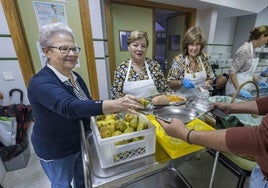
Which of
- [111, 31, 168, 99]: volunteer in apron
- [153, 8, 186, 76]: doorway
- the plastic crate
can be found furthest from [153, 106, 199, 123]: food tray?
[153, 8, 186, 76]: doorway

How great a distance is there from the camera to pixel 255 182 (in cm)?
65

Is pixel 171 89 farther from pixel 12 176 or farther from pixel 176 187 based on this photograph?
pixel 12 176

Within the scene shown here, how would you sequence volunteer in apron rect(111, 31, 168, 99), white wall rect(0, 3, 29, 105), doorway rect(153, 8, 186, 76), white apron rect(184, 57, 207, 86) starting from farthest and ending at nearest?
doorway rect(153, 8, 186, 76) < white apron rect(184, 57, 207, 86) < white wall rect(0, 3, 29, 105) < volunteer in apron rect(111, 31, 168, 99)

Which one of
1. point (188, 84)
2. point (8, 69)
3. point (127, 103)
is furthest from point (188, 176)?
point (8, 69)

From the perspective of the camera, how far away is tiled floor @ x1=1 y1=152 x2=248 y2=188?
1.46m

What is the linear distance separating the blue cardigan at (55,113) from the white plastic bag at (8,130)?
90 centimetres

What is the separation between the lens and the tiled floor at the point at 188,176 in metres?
1.46

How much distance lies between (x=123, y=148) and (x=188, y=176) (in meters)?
1.29

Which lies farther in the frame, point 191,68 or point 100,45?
point 100,45

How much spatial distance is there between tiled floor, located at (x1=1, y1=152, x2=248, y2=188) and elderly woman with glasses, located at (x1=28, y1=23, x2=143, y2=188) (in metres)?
0.77

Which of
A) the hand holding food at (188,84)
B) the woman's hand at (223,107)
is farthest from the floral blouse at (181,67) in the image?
the woman's hand at (223,107)

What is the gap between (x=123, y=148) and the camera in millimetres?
617

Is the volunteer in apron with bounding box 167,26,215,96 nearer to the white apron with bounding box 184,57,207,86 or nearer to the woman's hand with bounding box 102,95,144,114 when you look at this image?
the white apron with bounding box 184,57,207,86

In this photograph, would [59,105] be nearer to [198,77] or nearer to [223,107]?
[223,107]
